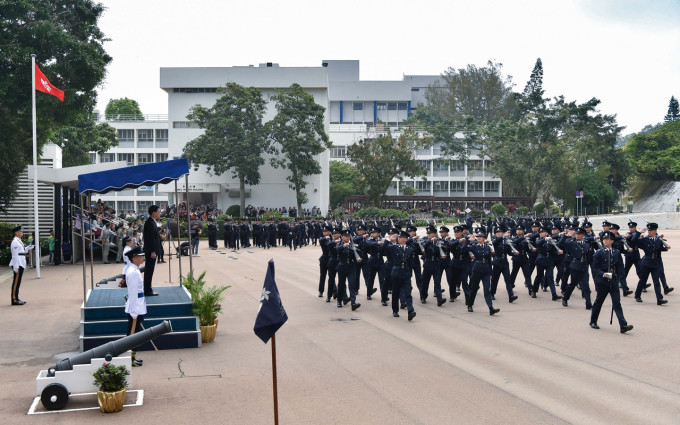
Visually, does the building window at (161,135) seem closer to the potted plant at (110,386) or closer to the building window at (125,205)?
the building window at (125,205)

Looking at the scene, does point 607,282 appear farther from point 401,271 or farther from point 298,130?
point 298,130

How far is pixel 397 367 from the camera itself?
9.34 meters

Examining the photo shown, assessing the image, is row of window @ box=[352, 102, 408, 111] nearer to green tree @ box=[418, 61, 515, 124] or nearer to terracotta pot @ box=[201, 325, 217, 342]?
green tree @ box=[418, 61, 515, 124]

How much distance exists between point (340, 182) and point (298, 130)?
676 inches

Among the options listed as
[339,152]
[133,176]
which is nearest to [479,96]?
[339,152]

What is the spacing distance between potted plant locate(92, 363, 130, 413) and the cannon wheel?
43 centimetres

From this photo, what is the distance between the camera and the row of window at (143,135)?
2901 inches

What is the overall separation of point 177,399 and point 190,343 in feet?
10.1

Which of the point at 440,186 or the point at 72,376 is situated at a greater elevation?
the point at 440,186

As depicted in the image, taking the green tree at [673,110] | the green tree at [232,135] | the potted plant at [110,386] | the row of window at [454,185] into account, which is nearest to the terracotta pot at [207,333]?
the potted plant at [110,386]

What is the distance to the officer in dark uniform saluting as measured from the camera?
1145 cm

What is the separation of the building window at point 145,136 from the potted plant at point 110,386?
230 feet

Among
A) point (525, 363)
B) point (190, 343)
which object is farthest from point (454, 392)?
point (190, 343)

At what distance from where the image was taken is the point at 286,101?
54.2 m
